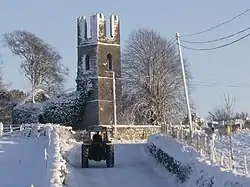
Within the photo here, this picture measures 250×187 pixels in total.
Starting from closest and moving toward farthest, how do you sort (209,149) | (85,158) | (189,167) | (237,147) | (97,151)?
(189,167) → (209,149) → (85,158) → (97,151) → (237,147)

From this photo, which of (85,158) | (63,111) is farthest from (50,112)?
(85,158)

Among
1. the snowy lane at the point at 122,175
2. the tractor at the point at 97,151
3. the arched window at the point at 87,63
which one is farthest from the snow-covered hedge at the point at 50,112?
the tractor at the point at 97,151

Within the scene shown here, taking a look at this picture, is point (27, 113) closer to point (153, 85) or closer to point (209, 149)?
point (153, 85)

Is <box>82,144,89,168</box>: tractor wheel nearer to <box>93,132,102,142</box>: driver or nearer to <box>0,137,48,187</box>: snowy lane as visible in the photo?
<box>93,132,102,142</box>: driver

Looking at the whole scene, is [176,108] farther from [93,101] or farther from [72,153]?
[72,153]

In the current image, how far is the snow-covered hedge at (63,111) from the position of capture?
210ft

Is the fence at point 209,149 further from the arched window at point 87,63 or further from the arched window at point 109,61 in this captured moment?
the arched window at point 87,63

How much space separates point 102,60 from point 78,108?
654cm

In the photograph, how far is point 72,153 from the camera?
3312cm

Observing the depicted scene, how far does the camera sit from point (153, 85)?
62.9 metres

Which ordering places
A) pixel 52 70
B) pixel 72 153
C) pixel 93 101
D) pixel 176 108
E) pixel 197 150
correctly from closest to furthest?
pixel 197 150 < pixel 72 153 < pixel 176 108 < pixel 93 101 < pixel 52 70

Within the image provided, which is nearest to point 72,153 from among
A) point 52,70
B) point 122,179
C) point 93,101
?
point 122,179

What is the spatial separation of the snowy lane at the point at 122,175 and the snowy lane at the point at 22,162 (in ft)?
5.27

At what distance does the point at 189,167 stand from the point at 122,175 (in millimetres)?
4454
